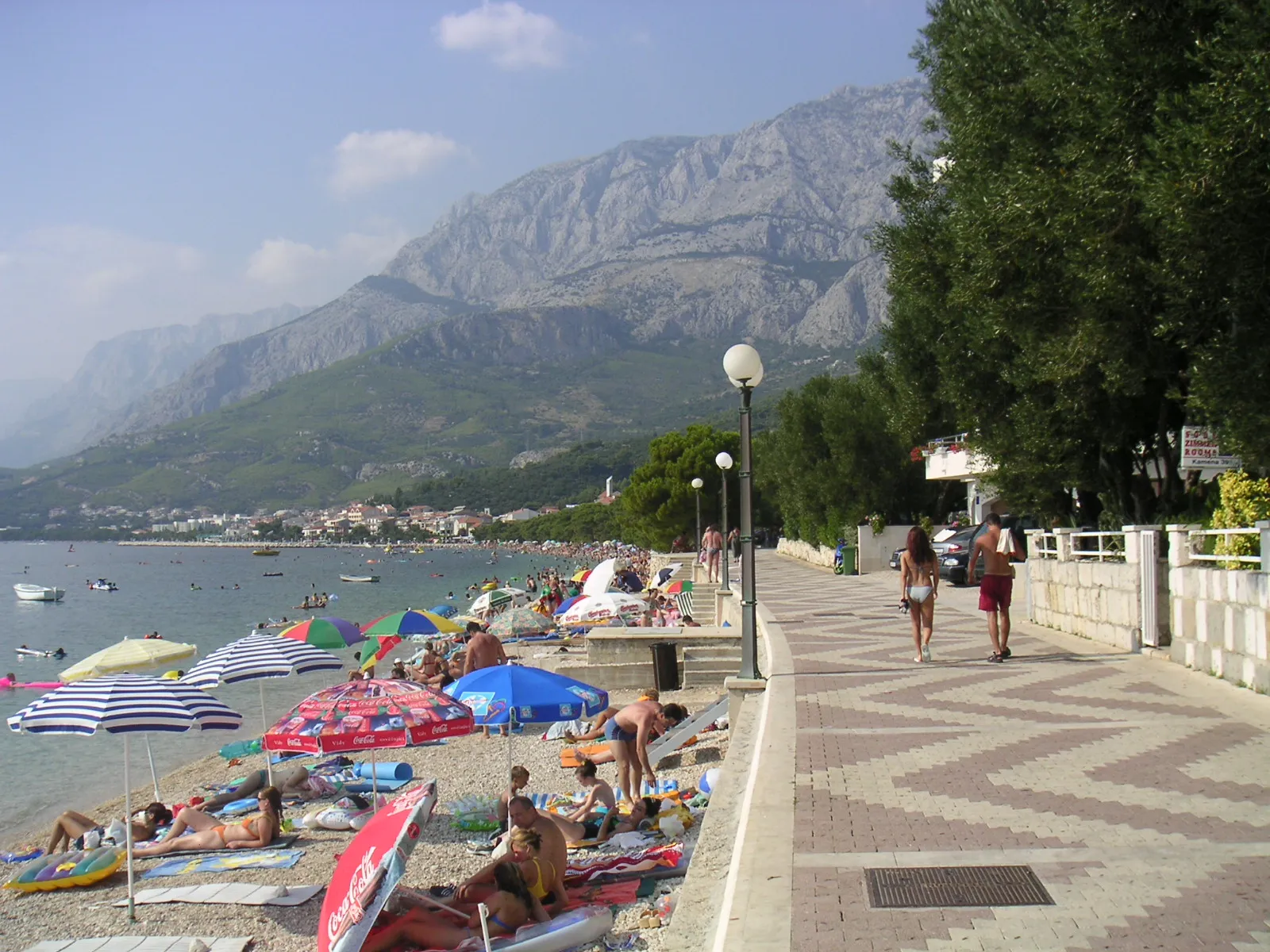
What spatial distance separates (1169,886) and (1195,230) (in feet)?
19.3

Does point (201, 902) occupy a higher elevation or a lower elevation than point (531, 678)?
lower

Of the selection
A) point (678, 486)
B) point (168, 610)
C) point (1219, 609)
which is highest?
point (678, 486)

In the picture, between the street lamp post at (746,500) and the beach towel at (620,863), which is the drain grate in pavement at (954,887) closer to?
the beach towel at (620,863)

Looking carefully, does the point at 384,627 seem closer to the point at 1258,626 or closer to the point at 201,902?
the point at 201,902

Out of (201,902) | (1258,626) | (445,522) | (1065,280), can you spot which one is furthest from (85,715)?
(445,522)

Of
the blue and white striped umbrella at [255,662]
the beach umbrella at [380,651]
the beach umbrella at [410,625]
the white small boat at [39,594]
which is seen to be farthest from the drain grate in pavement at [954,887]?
the white small boat at [39,594]

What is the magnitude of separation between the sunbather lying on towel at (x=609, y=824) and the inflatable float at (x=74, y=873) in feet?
15.2

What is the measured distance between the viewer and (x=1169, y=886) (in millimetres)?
4754

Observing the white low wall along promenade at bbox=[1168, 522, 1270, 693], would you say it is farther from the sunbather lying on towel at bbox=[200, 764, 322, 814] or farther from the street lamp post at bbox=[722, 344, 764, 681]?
the sunbather lying on towel at bbox=[200, 764, 322, 814]

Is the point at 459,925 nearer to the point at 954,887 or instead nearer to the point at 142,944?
the point at 142,944

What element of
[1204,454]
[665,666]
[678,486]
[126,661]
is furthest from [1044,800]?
[678,486]

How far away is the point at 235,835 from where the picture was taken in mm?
11719

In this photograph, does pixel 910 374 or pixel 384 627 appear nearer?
pixel 910 374

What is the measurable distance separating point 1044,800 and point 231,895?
6.91 m
